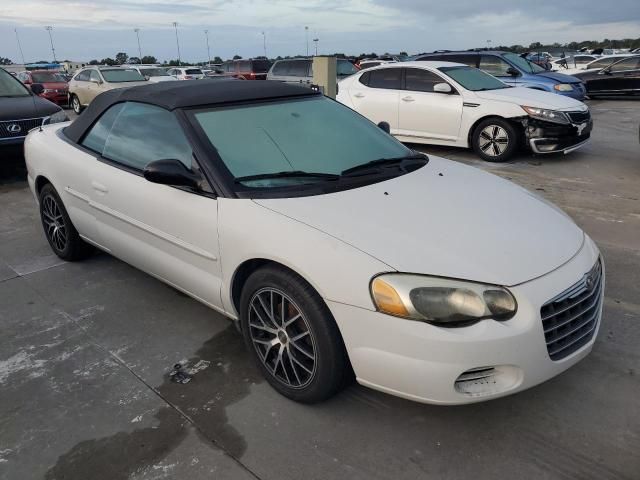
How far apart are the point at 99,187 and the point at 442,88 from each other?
6114mm

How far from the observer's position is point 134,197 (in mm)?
3283

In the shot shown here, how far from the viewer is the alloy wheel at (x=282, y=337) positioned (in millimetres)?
2465

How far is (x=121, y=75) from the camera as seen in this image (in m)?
16.2

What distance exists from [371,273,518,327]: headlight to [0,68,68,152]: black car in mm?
7146

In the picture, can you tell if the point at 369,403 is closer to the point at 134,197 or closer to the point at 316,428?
the point at 316,428

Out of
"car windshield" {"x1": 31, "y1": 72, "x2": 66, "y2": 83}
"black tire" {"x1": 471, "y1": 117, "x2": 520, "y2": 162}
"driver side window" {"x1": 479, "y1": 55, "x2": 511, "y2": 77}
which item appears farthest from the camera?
"car windshield" {"x1": 31, "y1": 72, "x2": 66, "y2": 83}

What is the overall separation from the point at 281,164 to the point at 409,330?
4.19 ft

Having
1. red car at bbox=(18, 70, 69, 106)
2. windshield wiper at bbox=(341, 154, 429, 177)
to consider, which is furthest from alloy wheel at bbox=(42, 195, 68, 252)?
red car at bbox=(18, 70, 69, 106)

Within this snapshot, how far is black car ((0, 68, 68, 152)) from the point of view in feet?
24.0

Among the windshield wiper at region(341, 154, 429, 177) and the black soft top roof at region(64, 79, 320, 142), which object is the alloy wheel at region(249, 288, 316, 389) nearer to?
the windshield wiper at region(341, 154, 429, 177)

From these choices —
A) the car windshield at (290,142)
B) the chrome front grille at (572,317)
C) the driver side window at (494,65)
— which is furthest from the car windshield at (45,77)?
the chrome front grille at (572,317)

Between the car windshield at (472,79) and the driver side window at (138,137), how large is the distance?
6.12 meters

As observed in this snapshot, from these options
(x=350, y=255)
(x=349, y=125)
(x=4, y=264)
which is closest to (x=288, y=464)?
(x=350, y=255)

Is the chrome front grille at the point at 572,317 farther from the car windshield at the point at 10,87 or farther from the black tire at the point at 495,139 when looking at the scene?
the car windshield at the point at 10,87
